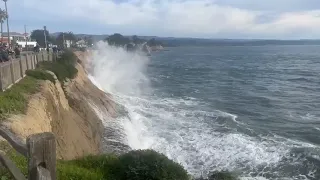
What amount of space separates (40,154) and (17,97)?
1198cm

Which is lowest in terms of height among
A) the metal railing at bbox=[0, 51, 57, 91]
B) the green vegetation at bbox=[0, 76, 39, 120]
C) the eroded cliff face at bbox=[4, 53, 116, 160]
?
the eroded cliff face at bbox=[4, 53, 116, 160]

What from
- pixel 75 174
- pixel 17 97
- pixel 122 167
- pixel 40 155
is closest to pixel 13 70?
pixel 17 97

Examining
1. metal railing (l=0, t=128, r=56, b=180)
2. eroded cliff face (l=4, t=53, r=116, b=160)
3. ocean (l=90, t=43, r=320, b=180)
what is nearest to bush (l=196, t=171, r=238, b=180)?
ocean (l=90, t=43, r=320, b=180)

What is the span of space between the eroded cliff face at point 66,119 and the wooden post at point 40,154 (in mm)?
7787

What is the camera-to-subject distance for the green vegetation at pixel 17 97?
1305 centimetres

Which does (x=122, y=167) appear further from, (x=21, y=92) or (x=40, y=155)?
(x=21, y=92)

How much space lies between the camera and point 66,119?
20.0 metres

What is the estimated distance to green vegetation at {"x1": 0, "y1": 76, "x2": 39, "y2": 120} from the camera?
1305 centimetres

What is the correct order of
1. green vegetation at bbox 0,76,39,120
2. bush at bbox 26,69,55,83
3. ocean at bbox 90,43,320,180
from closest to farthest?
green vegetation at bbox 0,76,39,120
ocean at bbox 90,43,320,180
bush at bbox 26,69,55,83

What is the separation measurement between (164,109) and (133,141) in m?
10.5

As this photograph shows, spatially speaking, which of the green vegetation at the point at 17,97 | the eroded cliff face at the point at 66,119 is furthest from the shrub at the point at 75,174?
the green vegetation at the point at 17,97

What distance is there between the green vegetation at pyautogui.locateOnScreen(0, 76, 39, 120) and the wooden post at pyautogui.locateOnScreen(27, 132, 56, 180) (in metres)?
8.78

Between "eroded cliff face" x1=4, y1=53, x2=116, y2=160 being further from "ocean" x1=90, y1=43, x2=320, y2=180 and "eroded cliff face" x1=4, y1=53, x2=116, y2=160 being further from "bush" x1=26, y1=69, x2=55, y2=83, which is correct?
"ocean" x1=90, y1=43, x2=320, y2=180

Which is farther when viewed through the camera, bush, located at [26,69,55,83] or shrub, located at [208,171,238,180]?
bush, located at [26,69,55,83]
